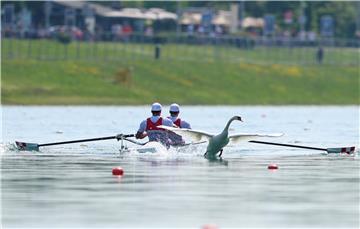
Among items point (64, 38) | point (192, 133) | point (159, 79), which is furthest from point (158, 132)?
point (64, 38)

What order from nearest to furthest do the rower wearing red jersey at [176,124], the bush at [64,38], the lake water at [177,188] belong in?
the lake water at [177,188] → the rower wearing red jersey at [176,124] → the bush at [64,38]

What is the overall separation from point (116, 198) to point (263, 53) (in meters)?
123

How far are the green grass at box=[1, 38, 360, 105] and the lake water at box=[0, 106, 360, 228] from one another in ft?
198

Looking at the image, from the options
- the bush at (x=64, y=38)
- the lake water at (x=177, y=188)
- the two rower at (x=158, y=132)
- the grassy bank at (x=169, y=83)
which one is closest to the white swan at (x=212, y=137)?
the lake water at (x=177, y=188)

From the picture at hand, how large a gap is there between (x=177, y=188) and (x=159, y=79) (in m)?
94.8

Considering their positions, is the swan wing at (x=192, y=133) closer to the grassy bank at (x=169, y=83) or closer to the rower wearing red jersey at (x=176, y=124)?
the rower wearing red jersey at (x=176, y=124)

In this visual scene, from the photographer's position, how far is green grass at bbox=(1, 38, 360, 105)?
118m

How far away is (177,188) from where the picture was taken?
34.9 metres

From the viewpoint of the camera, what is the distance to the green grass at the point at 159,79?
118 meters

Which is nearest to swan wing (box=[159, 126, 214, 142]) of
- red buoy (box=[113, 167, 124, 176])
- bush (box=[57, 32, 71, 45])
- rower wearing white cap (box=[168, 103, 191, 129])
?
rower wearing white cap (box=[168, 103, 191, 129])

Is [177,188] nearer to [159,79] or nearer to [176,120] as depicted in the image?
[176,120]

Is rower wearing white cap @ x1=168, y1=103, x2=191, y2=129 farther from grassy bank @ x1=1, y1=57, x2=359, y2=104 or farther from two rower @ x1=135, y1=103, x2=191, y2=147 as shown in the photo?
grassy bank @ x1=1, y1=57, x2=359, y2=104

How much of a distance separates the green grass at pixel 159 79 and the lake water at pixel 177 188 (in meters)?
60.4

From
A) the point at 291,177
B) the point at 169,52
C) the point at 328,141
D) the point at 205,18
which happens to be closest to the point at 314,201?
the point at 291,177
